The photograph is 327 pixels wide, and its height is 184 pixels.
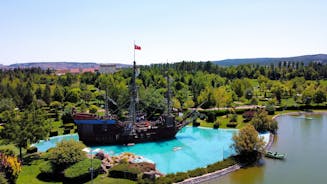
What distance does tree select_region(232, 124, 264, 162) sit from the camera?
2872 centimetres

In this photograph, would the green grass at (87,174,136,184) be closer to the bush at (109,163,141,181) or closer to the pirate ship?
the bush at (109,163,141,181)

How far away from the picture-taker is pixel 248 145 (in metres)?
28.7

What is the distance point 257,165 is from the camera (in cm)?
2828

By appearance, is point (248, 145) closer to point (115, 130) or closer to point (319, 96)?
point (115, 130)

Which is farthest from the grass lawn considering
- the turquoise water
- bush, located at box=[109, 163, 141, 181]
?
the turquoise water

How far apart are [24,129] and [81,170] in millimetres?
8199

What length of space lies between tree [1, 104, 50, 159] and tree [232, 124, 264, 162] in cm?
1800

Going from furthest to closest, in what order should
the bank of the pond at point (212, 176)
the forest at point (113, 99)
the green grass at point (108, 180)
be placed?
the forest at point (113, 99) < the bank of the pond at point (212, 176) < the green grass at point (108, 180)

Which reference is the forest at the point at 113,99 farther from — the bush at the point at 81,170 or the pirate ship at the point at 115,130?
the bush at the point at 81,170

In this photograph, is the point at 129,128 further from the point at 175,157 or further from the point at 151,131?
the point at 175,157

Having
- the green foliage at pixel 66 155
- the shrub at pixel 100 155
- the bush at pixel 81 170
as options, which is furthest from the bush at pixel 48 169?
the shrub at pixel 100 155

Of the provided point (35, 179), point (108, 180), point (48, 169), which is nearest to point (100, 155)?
point (108, 180)

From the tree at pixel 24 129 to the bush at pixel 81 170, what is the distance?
677 cm

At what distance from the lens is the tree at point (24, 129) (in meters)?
28.3
